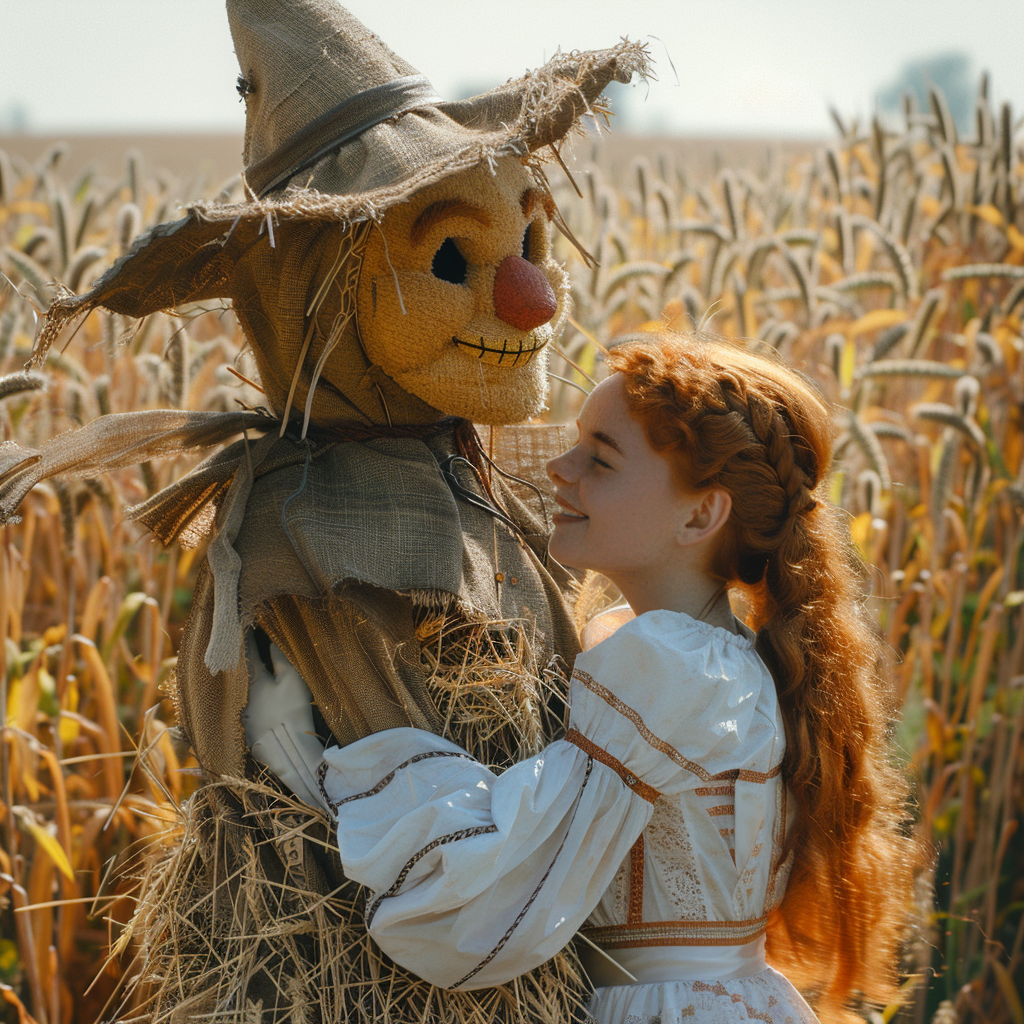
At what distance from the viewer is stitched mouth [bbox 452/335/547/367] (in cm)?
125

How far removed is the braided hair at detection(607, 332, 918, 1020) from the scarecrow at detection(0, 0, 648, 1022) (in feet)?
0.73

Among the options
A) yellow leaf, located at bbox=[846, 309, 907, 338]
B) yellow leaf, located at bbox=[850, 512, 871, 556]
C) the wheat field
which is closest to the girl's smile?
the wheat field

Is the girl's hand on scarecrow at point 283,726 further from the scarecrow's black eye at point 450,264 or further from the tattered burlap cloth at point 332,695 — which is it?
the scarecrow's black eye at point 450,264

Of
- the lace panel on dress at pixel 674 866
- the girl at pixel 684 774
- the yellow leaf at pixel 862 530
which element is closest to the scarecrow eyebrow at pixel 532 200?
the girl at pixel 684 774

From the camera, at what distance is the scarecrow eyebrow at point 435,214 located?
1.20m

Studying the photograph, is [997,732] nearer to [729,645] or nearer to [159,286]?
[729,645]

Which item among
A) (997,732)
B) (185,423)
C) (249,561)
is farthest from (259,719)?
(997,732)

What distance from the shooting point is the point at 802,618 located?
1282 millimetres

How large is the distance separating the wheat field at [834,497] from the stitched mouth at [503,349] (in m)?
0.25

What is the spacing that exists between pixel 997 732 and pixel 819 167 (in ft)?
10.1

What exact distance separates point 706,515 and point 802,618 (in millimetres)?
183

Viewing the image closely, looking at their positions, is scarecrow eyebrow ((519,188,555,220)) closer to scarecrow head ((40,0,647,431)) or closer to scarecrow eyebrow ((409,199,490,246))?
scarecrow head ((40,0,647,431))

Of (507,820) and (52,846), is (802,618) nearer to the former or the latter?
(507,820)

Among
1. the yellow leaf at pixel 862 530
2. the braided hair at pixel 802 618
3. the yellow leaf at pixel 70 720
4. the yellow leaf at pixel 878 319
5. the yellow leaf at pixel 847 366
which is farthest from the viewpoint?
the yellow leaf at pixel 878 319
